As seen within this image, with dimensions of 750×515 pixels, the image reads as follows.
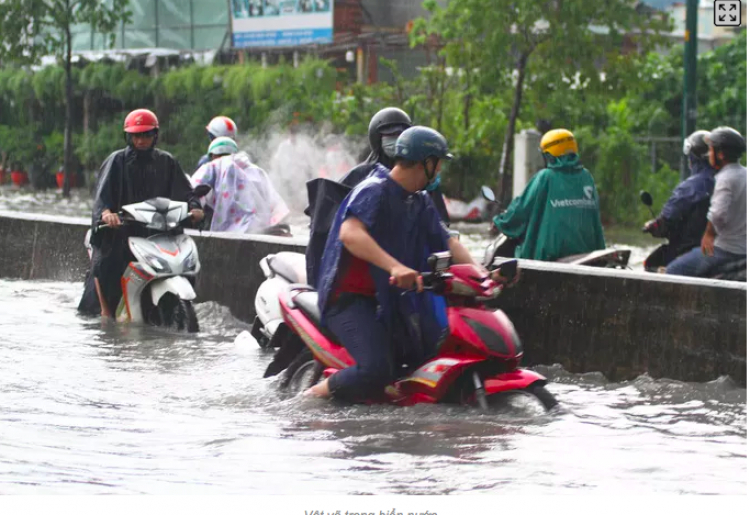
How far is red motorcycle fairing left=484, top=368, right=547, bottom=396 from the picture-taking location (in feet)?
22.3

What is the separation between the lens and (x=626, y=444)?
6.87 meters

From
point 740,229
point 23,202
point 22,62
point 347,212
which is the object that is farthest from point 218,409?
point 22,62

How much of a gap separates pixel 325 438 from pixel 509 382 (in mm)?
882

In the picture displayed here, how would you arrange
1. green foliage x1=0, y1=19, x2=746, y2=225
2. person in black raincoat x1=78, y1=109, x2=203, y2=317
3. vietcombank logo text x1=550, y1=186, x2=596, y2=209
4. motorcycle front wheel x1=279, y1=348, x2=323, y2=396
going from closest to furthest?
motorcycle front wheel x1=279, y1=348, x2=323, y2=396
vietcombank logo text x1=550, y1=186, x2=596, y2=209
person in black raincoat x1=78, y1=109, x2=203, y2=317
green foliage x1=0, y1=19, x2=746, y2=225

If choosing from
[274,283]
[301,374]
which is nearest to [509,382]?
[301,374]

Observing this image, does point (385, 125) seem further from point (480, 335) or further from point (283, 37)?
point (283, 37)

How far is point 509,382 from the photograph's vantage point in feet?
22.3

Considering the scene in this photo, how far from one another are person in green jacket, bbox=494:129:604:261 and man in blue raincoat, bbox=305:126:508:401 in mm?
2964

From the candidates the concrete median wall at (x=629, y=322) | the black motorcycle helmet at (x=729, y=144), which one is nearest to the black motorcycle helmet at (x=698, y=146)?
the black motorcycle helmet at (x=729, y=144)

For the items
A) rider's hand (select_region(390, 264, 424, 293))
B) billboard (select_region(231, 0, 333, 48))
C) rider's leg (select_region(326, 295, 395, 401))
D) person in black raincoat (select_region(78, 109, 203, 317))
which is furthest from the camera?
billboard (select_region(231, 0, 333, 48))

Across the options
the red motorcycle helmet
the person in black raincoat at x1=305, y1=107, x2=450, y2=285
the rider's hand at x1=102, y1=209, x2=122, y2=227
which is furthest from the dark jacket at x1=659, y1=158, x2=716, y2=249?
the rider's hand at x1=102, y1=209, x2=122, y2=227

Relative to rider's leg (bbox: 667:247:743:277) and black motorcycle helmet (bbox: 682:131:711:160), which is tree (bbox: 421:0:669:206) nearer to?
black motorcycle helmet (bbox: 682:131:711:160)

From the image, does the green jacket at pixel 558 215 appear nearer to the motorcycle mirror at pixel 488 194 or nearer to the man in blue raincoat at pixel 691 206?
the man in blue raincoat at pixel 691 206

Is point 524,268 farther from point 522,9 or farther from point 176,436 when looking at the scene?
point 522,9
